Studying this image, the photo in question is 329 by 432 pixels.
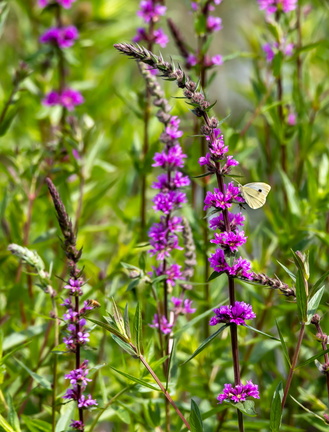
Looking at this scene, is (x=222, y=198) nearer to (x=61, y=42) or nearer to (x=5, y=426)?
(x=5, y=426)

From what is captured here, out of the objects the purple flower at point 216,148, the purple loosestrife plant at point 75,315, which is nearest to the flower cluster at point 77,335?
the purple loosestrife plant at point 75,315

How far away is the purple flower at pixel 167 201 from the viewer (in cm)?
83

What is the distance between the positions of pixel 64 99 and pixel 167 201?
2.38 feet

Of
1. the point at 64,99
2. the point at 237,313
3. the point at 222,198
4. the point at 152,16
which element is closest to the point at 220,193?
the point at 222,198

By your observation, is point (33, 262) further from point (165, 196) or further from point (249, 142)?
point (249, 142)

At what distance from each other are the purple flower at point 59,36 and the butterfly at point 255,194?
92cm

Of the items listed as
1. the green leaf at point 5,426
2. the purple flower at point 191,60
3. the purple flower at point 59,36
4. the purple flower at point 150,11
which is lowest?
the green leaf at point 5,426

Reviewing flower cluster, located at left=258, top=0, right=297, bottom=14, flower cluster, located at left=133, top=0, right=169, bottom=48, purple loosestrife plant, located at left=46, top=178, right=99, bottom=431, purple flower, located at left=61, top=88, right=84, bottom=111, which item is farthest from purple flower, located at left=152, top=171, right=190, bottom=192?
purple flower, located at left=61, top=88, right=84, bottom=111

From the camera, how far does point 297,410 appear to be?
1248mm

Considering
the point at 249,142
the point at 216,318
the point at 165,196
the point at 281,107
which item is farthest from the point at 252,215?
the point at 216,318

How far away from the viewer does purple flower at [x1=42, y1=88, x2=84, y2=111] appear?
1.47 m

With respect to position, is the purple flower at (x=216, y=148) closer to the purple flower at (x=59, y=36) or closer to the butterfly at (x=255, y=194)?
the butterfly at (x=255, y=194)

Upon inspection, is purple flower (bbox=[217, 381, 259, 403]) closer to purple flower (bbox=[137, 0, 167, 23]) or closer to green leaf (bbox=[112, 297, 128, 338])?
green leaf (bbox=[112, 297, 128, 338])

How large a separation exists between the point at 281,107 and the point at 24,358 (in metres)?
0.70
